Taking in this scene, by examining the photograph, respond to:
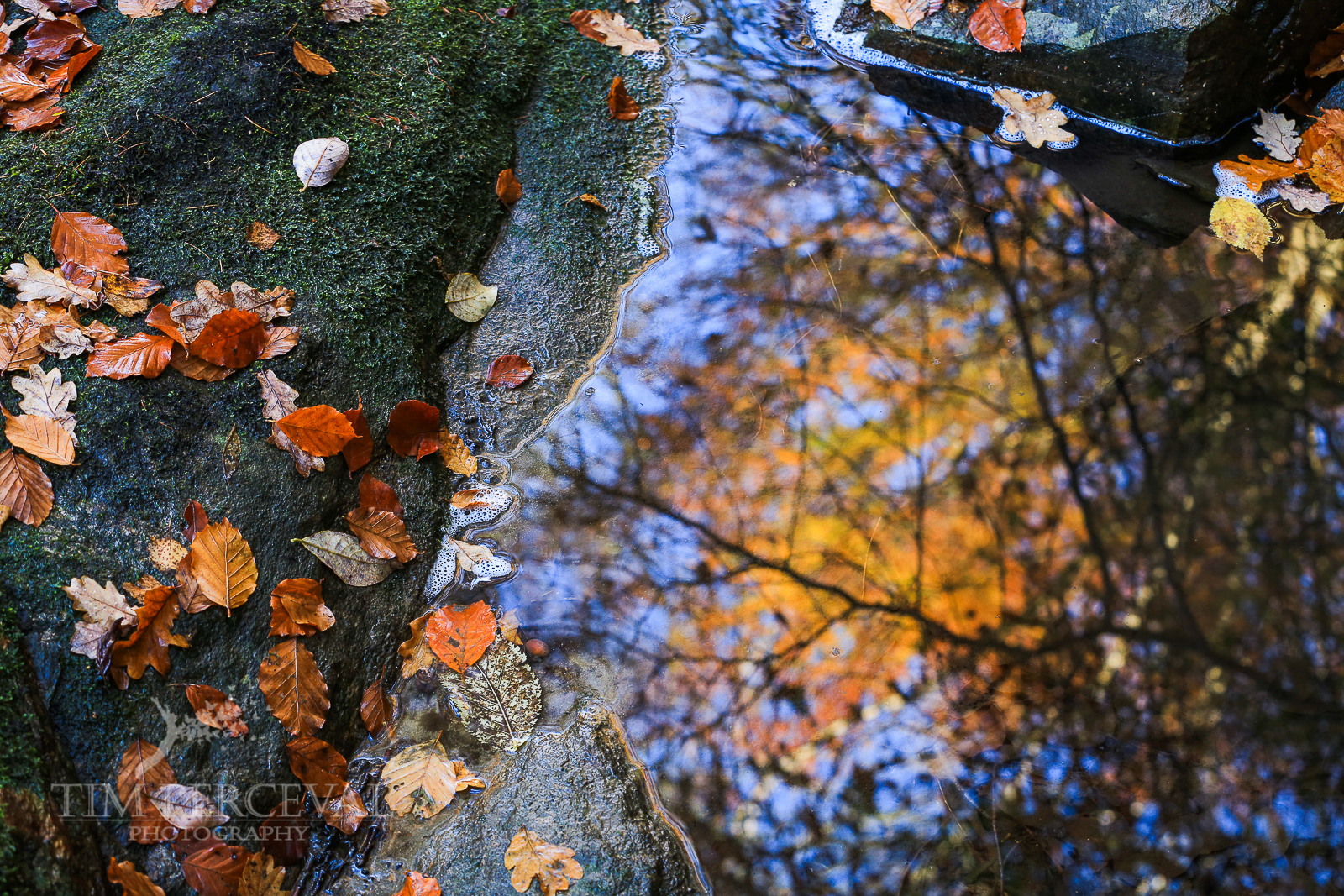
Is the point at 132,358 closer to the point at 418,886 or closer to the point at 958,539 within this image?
the point at 418,886

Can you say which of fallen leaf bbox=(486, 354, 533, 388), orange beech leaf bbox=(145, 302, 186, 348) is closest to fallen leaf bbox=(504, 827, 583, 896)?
fallen leaf bbox=(486, 354, 533, 388)

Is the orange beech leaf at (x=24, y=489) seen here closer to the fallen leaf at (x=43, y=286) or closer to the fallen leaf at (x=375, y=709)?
the fallen leaf at (x=43, y=286)

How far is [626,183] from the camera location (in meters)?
3.00

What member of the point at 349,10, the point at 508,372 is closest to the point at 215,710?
the point at 508,372

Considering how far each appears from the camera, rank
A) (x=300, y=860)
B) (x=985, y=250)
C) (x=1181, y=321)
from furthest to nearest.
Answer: (x=985, y=250)
(x=1181, y=321)
(x=300, y=860)

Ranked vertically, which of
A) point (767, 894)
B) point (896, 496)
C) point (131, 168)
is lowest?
point (767, 894)

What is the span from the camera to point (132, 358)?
2084 millimetres

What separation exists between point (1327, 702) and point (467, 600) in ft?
7.62

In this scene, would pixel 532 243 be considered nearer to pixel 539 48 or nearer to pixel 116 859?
pixel 539 48

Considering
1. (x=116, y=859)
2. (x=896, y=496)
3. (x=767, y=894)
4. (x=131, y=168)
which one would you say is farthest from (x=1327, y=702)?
(x=131, y=168)

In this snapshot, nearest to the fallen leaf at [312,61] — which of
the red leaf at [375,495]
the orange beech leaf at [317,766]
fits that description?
the red leaf at [375,495]

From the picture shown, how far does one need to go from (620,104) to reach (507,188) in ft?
2.22

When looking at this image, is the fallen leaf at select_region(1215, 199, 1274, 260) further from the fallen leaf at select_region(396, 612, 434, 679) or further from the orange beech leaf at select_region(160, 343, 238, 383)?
the orange beech leaf at select_region(160, 343, 238, 383)

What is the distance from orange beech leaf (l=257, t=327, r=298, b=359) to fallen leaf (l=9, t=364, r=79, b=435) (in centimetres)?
46
